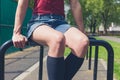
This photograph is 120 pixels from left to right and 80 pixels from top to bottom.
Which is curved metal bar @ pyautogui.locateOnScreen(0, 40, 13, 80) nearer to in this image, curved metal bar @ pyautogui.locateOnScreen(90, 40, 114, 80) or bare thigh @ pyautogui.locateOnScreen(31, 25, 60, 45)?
bare thigh @ pyautogui.locateOnScreen(31, 25, 60, 45)

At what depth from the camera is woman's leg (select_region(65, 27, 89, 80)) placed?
130 inches

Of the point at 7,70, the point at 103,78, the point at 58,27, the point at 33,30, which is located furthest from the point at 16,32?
the point at 7,70

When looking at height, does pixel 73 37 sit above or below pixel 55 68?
above

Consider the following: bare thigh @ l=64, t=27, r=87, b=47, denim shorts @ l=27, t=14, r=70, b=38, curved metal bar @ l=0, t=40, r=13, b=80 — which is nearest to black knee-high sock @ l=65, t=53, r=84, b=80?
bare thigh @ l=64, t=27, r=87, b=47

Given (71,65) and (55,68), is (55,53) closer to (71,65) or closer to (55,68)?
(55,68)

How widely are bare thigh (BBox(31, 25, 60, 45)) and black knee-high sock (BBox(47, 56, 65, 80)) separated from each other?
16cm

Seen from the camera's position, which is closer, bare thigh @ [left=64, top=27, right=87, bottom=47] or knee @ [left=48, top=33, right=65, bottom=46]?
knee @ [left=48, top=33, right=65, bottom=46]

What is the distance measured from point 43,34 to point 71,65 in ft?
1.22

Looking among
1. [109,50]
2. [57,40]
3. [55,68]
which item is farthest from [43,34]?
[109,50]

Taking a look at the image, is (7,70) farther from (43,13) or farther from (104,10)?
(104,10)

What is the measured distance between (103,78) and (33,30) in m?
5.22

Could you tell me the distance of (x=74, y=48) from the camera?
335 centimetres

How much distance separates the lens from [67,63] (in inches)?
137

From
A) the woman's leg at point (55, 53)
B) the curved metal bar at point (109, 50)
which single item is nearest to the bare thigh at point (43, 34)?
the woman's leg at point (55, 53)
